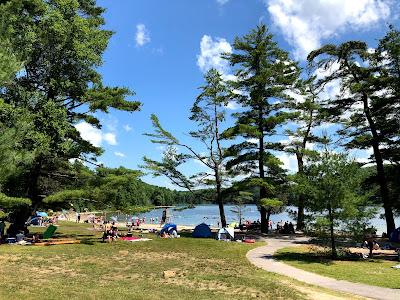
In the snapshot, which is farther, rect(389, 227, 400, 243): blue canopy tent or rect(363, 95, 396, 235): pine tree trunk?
rect(363, 95, 396, 235): pine tree trunk

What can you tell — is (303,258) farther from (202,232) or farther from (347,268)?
(202,232)

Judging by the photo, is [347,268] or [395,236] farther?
[395,236]

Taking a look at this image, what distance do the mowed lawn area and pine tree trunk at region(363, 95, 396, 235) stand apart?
13533 mm

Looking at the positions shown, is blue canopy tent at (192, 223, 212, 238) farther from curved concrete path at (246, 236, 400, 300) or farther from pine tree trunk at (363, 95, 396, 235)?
pine tree trunk at (363, 95, 396, 235)

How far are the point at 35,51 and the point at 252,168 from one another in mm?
19293

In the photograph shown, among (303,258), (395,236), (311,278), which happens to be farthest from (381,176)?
(311,278)

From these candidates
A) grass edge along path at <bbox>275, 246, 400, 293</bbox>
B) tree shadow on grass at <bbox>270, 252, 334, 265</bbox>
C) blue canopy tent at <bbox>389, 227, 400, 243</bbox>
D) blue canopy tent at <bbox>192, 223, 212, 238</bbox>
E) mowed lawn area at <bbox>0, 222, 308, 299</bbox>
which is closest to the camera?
mowed lawn area at <bbox>0, 222, 308, 299</bbox>

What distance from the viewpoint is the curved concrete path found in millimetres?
14250

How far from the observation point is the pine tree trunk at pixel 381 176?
3228cm

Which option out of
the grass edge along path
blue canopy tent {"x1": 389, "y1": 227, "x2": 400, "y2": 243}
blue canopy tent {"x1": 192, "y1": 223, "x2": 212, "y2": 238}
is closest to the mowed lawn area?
the grass edge along path

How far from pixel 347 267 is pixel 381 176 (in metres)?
15.2

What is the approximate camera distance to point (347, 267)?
19750 mm

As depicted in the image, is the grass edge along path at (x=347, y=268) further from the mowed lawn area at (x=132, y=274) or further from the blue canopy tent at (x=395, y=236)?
the blue canopy tent at (x=395, y=236)

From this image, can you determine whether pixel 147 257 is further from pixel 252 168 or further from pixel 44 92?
pixel 252 168
